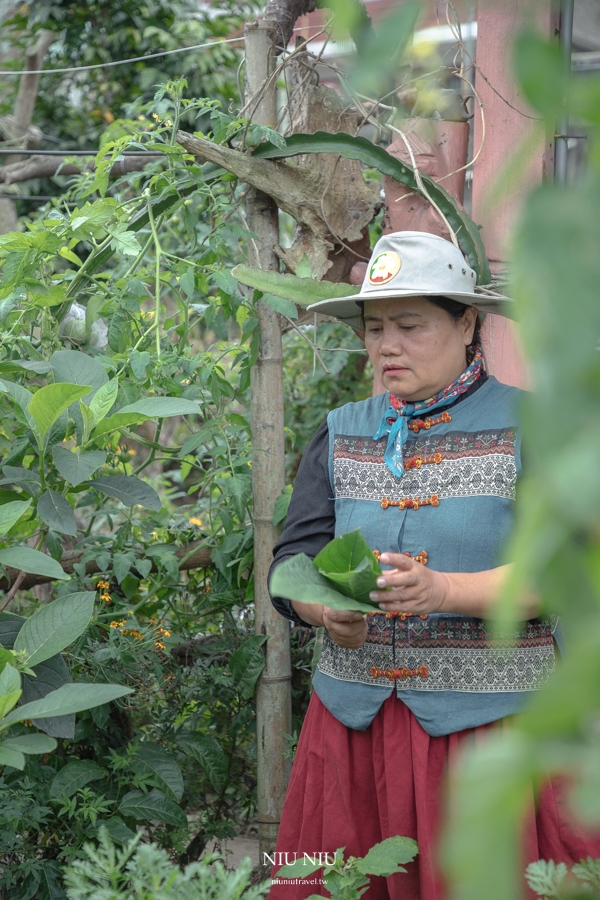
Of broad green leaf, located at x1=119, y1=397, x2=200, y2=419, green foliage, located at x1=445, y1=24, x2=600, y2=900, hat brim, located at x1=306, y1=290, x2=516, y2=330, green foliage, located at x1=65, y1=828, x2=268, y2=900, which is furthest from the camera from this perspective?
hat brim, located at x1=306, y1=290, x2=516, y2=330

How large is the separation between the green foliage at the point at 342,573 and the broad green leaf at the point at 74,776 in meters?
0.96

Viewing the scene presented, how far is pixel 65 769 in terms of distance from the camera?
1.89m

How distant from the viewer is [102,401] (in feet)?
4.98

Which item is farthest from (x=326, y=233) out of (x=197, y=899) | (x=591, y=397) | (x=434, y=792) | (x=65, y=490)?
(x=591, y=397)

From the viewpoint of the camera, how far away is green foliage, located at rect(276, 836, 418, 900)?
1.04 meters

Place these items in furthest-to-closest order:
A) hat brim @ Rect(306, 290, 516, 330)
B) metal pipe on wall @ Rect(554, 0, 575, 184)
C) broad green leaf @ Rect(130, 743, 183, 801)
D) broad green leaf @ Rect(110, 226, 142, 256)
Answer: broad green leaf @ Rect(130, 743, 183, 801)
broad green leaf @ Rect(110, 226, 142, 256)
metal pipe on wall @ Rect(554, 0, 575, 184)
hat brim @ Rect(306, 290, 516, 330)

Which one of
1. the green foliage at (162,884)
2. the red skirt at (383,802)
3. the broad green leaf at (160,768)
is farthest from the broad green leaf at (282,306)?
the green foliage at (162,884)

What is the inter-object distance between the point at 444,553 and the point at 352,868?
1.97ft

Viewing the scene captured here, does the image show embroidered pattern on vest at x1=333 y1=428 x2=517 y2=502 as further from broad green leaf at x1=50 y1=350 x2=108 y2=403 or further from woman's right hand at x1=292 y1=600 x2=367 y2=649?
broad green leaf at x1=50 y1=350 x2=108 y2=403

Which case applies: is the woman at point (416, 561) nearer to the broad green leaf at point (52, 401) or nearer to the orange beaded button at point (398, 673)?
the orange beaded button at point (398, 673)

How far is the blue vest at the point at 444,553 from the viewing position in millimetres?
1531

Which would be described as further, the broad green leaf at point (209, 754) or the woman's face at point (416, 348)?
the broad green leaf at point (209, 754)

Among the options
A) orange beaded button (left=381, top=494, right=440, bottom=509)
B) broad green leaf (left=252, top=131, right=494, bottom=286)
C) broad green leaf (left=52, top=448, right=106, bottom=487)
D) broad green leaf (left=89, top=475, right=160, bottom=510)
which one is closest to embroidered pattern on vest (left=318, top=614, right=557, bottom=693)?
orange beaded button (left=381, top=494, right=440, bottom=509)

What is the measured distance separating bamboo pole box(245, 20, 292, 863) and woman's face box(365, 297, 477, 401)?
20.8 inches
